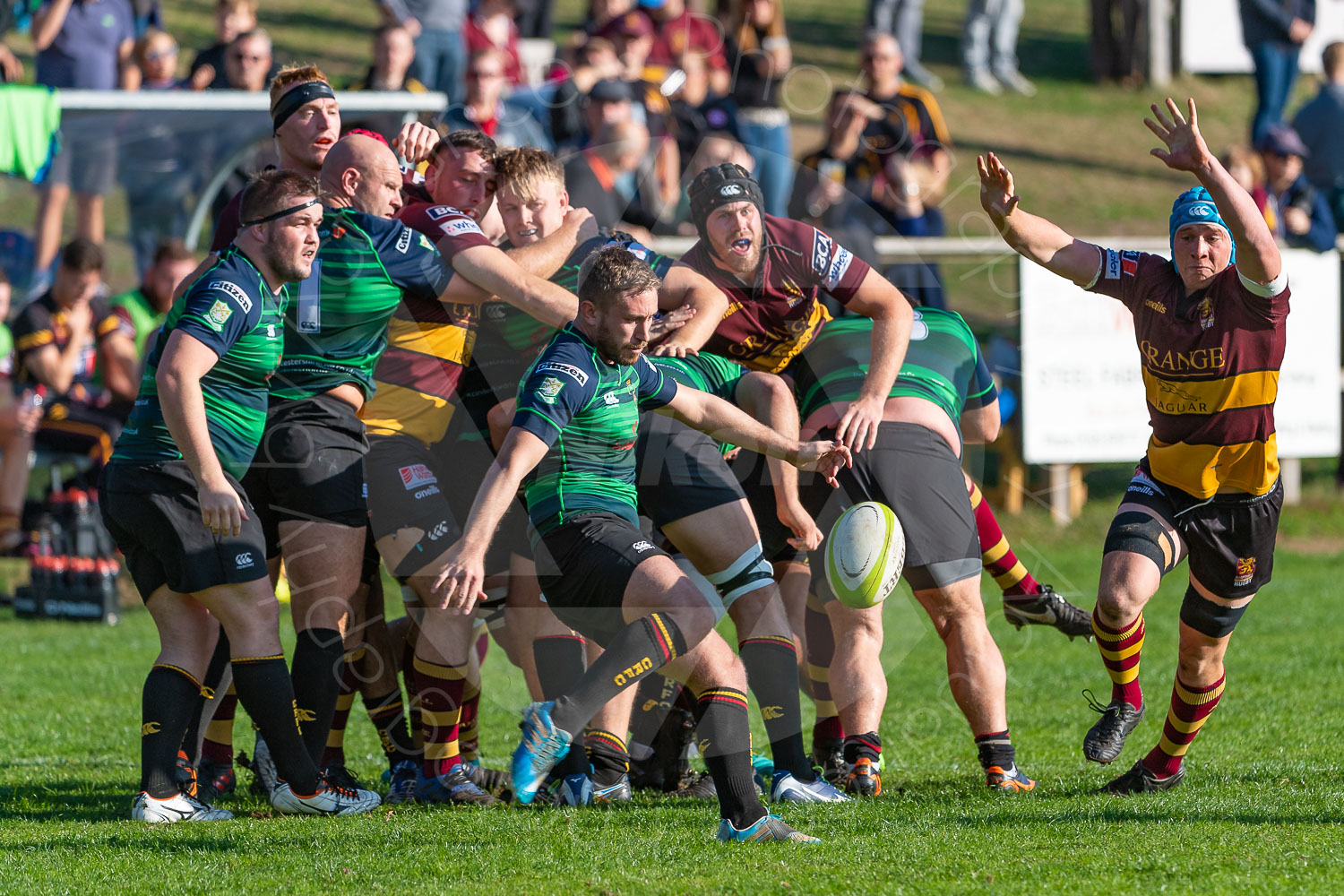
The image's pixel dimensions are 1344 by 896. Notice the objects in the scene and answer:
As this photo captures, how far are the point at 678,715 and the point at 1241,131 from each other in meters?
17.7

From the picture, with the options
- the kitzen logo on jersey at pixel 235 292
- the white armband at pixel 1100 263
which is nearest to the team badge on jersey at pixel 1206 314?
the white armband at pixel 1100 263

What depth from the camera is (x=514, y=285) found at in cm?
590

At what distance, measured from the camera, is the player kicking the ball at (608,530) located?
4918 millimetres

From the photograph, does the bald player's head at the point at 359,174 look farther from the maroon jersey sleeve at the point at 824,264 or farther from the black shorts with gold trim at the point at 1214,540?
the black shorts with gold trim at the point at 1214,540

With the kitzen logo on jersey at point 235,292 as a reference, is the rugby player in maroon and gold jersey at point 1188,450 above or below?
below

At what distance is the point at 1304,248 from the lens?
12.8m

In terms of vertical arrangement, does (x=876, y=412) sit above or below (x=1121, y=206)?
above

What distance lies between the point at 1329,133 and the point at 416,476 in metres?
11.2

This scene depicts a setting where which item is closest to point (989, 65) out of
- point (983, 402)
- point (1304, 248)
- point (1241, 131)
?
point (1241, 131)

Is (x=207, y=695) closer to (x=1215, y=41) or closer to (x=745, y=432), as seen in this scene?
(x=745, y=432)

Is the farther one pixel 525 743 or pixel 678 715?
pixel 678 715

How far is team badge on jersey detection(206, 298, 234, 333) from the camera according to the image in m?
5.30

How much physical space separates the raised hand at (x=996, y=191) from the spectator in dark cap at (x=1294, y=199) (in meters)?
7.85

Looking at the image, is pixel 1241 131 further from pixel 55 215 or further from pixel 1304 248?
pixel 55 215
